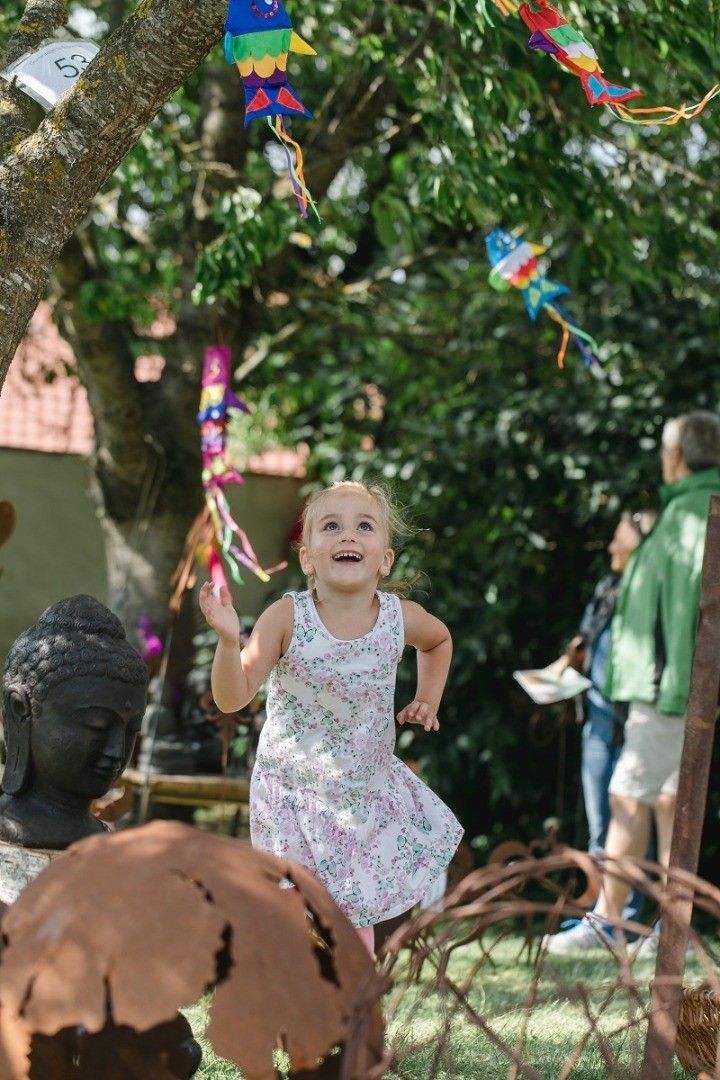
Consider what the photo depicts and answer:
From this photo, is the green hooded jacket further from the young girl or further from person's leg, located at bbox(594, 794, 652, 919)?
the young girl

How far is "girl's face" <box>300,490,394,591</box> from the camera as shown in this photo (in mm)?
2998

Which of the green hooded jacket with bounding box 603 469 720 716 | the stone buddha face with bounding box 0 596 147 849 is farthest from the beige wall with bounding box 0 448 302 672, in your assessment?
the stone buddha face with bounding box 0 596 147 849

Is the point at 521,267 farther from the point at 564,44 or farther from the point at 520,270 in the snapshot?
the point at 564,44

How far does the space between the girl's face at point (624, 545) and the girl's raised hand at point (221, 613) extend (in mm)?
2961

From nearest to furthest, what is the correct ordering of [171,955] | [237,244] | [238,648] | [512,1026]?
[171,955] < [238,648] < [512,1026] < [237,244]

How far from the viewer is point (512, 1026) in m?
3.35

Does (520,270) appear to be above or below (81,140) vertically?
above

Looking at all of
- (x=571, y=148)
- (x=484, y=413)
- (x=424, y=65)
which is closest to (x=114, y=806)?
(x=424, y=65)

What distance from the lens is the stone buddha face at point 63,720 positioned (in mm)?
2213

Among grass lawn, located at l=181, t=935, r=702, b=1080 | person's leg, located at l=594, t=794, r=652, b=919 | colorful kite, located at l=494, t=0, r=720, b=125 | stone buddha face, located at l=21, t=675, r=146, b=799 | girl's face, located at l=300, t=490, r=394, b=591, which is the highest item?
colorful kite, located at l=494, t=0, r=720, b=125

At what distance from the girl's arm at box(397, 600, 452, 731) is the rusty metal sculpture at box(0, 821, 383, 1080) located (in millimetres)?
1425

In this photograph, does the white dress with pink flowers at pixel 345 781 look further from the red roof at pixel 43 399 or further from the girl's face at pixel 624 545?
the red roof at pixel 43 399

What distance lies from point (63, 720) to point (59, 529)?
6740mm

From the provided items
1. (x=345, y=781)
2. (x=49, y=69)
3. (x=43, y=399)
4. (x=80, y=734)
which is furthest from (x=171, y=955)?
(x=43, y=399)
